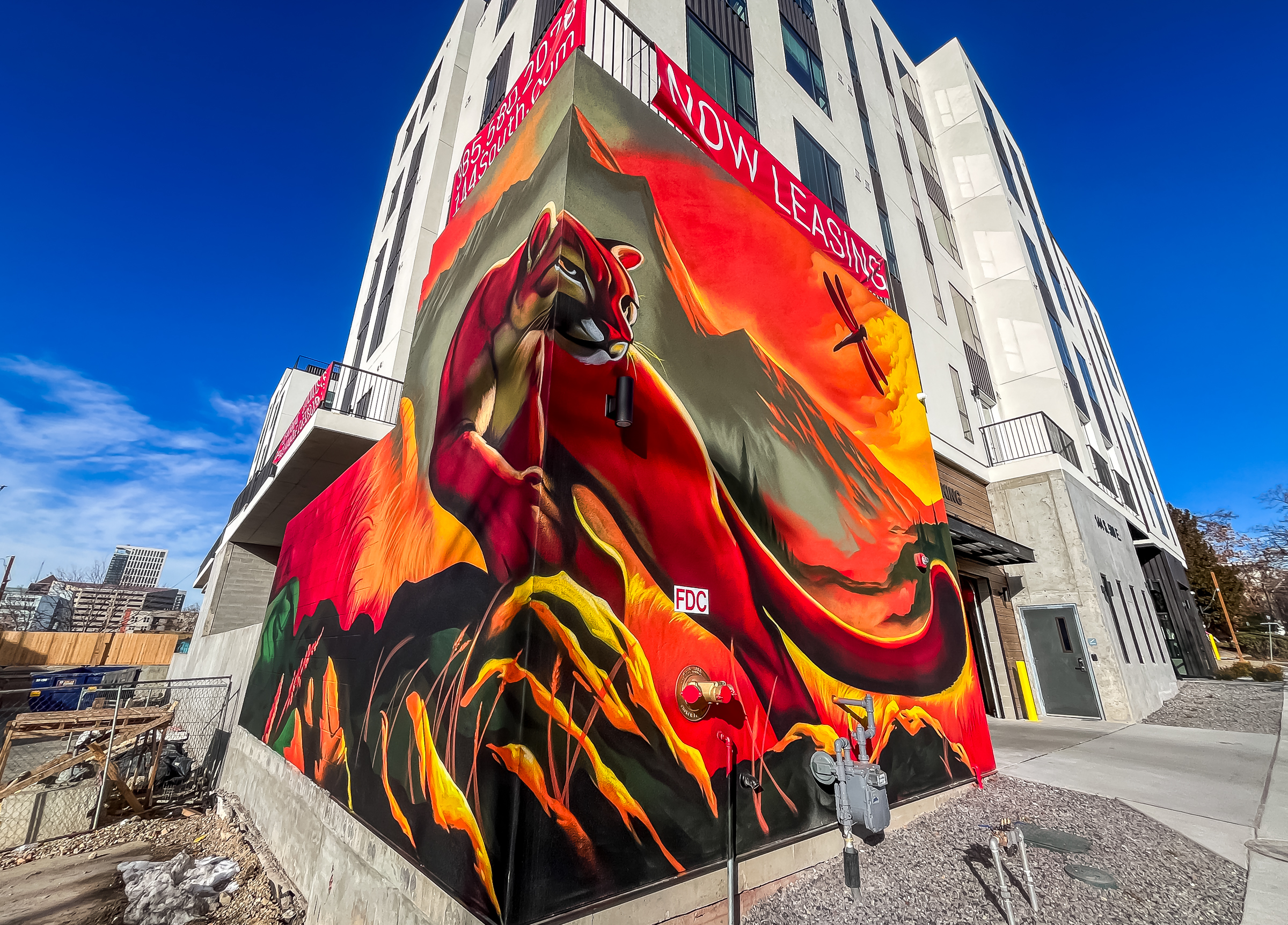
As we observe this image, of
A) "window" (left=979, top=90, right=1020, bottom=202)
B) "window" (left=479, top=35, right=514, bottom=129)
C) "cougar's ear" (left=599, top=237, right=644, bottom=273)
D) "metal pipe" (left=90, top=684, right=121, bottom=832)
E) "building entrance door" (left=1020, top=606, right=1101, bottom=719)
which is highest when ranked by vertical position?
"window" (left=979, top=90, right=1020, bottom=202)

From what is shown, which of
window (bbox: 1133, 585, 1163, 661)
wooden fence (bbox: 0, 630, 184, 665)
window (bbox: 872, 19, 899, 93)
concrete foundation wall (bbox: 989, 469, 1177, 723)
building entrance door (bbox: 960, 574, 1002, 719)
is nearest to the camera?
concrete foundation wall (bbox: 989, 469, 1177, 723)

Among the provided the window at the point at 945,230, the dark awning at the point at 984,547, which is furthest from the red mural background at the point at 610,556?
the window at the point at 945,230

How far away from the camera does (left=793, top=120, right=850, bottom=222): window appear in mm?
12891

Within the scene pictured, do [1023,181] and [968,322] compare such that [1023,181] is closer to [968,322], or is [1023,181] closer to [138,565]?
[968,322]

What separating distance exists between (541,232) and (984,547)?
1194 cm

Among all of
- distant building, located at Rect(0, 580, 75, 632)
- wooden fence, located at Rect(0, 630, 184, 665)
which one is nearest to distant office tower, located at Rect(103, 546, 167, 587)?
distant building, located at Rect(0, 580, 75, 632)

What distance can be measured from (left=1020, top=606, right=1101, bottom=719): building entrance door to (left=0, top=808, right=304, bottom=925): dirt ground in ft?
52.6

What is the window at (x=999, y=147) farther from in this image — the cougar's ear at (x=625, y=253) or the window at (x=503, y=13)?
the cougar's ear at (x=625, y=253)

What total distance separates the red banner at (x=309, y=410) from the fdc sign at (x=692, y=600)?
930 cm

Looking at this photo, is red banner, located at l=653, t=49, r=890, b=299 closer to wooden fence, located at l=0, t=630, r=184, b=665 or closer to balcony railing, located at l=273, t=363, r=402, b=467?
balcony railing, located at l=273, t=363, r=402, b=467

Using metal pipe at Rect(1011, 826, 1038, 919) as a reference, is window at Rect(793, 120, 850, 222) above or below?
above

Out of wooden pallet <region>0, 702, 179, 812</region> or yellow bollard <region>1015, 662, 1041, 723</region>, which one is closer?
wooden pallet <region>0, 702, 179, 812</region>

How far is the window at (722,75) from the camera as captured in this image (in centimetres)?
1052

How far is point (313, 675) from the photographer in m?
→ 7.00
